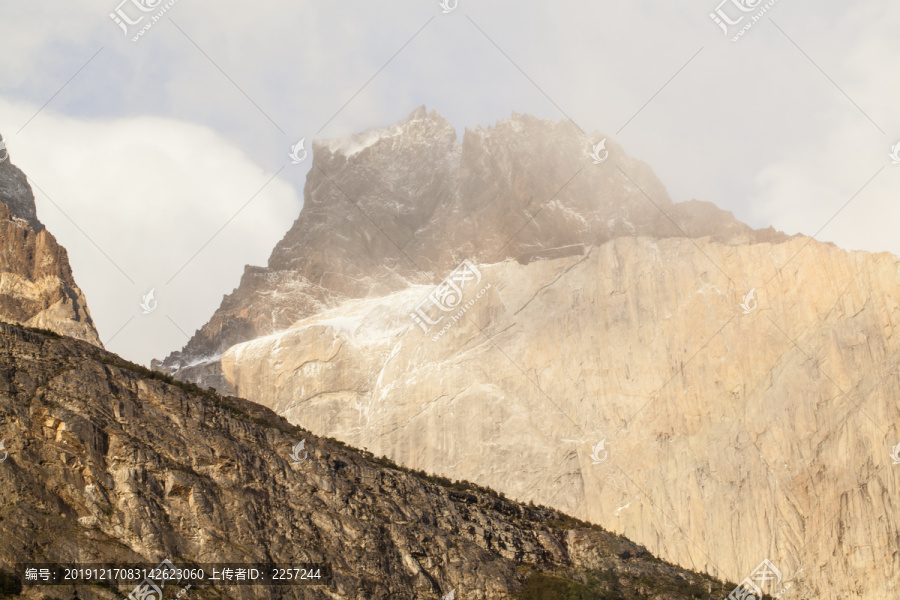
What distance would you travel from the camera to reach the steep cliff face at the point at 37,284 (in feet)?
353

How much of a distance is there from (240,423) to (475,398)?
227 ft

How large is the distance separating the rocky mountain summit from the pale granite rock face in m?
0.25

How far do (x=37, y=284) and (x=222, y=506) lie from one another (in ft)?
198

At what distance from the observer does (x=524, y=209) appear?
158 m

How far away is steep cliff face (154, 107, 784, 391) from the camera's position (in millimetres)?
150000
